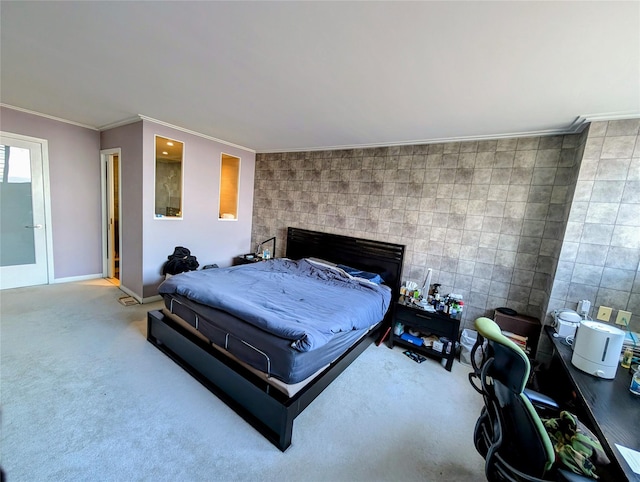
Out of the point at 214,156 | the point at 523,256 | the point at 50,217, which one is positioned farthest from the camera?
the point at 214,156

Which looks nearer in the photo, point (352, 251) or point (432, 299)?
point (432, 299)

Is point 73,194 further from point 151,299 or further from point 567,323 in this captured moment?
point 567,323

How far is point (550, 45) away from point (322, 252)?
3.19 meters

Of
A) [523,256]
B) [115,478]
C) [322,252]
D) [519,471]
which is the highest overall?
[523,256]

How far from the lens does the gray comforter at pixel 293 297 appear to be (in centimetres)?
193

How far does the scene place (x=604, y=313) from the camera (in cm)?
226

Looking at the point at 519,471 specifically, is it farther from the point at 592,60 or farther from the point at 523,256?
the point at 523,256

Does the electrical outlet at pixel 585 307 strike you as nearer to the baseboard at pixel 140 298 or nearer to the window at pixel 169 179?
the window at pixel 169 179

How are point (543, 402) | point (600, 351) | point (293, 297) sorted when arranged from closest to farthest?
point (543, 402) → point (600, 351) → point (293, 297)

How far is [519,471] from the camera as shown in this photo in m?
1.07

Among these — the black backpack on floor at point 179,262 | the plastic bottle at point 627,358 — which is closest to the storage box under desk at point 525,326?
the plastic bottle at point 627,358

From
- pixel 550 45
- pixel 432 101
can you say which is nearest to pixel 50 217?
pixel 432 101

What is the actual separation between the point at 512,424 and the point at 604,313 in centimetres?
189

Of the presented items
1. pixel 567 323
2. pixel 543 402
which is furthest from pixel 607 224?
pixel 543 402
